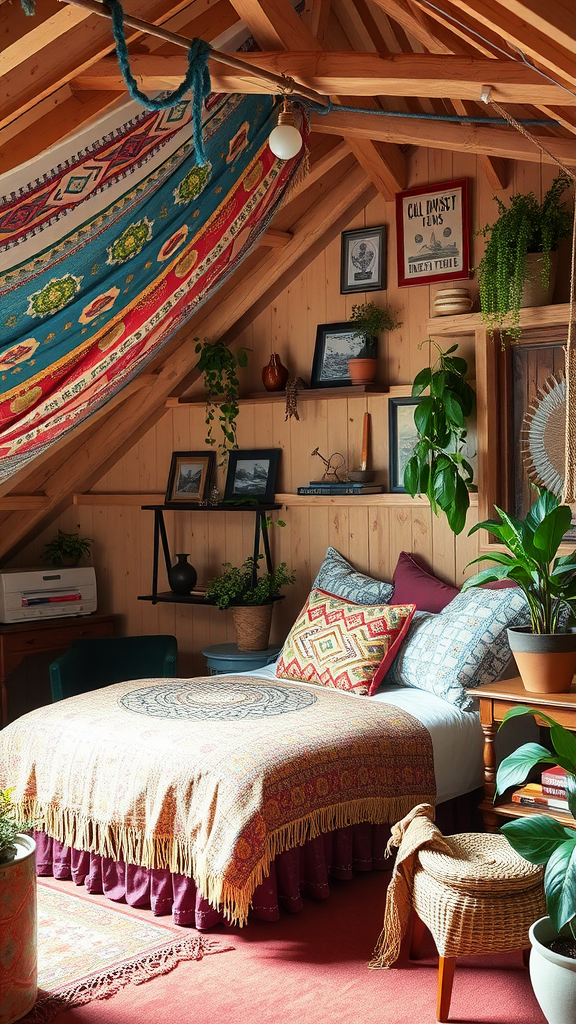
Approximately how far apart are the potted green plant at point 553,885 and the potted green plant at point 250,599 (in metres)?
2.28

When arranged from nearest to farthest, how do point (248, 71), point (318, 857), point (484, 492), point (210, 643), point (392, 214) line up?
point (248, 71) → point (318, 857) → point (484, 492) → point (392, 214) → point (210, 643)

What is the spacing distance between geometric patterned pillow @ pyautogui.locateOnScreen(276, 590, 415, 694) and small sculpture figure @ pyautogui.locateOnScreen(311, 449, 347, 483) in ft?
2.51

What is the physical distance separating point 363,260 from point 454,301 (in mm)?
Result: 675

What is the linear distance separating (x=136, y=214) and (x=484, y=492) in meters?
2.02

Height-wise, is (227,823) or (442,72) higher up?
(442,72)

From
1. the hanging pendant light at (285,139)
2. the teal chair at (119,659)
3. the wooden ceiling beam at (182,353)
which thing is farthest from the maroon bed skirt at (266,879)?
the wooden ceiling beam at (182,353)

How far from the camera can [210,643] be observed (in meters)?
5.58

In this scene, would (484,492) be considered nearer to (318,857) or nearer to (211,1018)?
(318,857)

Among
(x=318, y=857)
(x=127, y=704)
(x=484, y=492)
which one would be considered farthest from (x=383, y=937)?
(x=484, y=492)

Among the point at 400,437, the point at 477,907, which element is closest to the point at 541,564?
the point at 477,907

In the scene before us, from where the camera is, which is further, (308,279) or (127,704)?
(308,279)

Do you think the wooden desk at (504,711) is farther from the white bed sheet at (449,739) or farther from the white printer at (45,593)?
the white printer at (45,593)

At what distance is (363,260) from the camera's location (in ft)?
16.0

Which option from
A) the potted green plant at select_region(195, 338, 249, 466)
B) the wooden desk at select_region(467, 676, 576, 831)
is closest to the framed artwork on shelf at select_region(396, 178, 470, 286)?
the potted green plant at select_region(195, 338, 249, 466)
